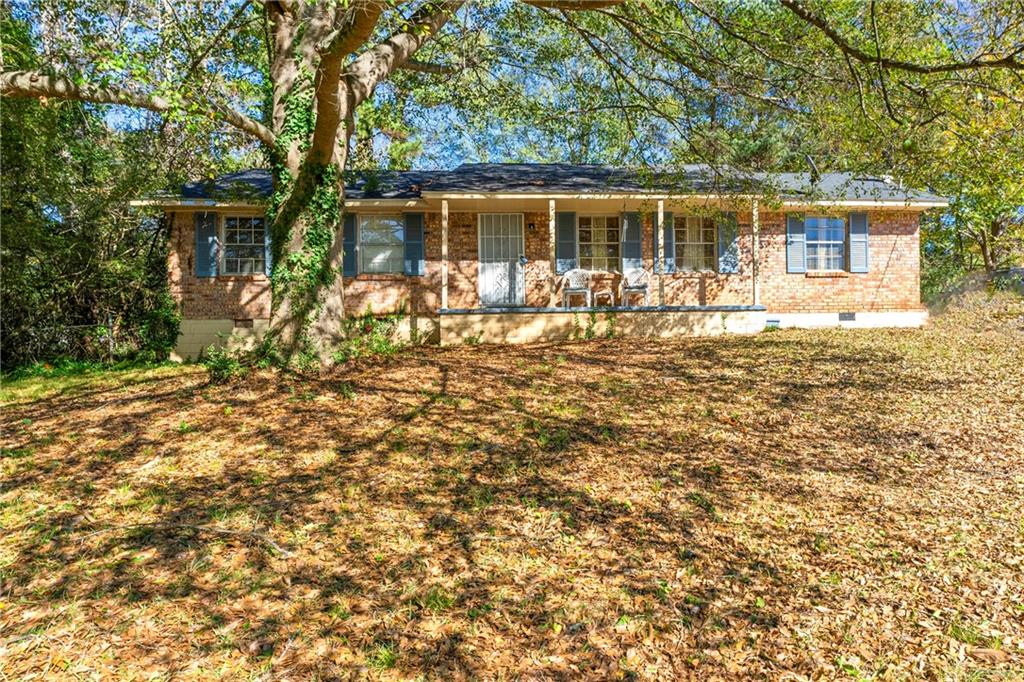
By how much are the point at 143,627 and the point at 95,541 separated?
1.23m

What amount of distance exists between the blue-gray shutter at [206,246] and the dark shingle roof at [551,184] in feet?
1.94

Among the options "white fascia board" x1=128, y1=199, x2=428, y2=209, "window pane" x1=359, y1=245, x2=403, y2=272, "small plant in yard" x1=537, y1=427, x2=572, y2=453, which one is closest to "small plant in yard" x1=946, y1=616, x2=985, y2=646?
"small plant in yard" x1=537, y1=427, x2=572, y2=453

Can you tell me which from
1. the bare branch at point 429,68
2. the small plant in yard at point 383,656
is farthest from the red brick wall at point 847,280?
the small plant in yard at point 383,656

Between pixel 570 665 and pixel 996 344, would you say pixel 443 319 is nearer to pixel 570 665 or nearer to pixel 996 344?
pixel 570 665

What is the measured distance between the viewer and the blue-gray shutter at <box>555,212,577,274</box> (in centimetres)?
1361

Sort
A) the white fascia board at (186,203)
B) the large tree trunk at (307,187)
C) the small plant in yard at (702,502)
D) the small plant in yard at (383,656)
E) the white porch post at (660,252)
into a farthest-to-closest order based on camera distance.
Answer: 1. the white porch post at (660,252)
2. the white fascia board at (186,203)
3. the large tree trunk at (307,187)
4. the small plant in yard at (702,502)
5. the small plant in yard at (383,656)

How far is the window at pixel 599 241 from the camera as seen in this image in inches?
550

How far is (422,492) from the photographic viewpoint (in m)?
4.48

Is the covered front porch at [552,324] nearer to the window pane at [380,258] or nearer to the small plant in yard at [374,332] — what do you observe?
the small plant in yard at [374,332]

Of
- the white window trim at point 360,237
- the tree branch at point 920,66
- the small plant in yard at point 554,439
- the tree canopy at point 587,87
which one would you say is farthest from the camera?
the white window trim at point 360,237

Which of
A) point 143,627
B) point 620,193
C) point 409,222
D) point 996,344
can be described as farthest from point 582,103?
point 143,627

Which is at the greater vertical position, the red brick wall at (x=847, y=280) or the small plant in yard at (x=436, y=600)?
the red brick wall at (x=847, y=280)

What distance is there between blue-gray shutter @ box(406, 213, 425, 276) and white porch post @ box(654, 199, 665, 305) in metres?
5.44

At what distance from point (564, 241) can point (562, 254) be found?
1.04ft
